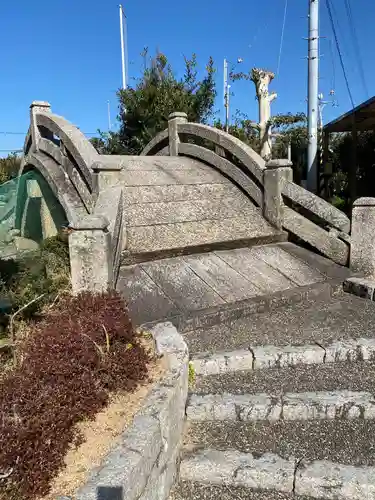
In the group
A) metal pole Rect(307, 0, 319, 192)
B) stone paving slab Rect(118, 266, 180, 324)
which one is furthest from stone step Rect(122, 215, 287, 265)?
metal pole Rect(307, 0, 319, 192)

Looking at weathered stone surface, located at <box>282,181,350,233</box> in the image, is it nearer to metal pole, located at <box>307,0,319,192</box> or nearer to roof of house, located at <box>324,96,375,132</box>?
roof of house, located at <box>324,96,375,132</box>

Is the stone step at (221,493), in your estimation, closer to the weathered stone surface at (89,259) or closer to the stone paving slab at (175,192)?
the weathered stone surface at (89,259)

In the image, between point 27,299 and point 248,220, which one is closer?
point 27,299

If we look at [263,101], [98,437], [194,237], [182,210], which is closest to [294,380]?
[98,437]

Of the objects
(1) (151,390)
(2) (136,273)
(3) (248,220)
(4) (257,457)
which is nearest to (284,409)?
(4) (257,457)

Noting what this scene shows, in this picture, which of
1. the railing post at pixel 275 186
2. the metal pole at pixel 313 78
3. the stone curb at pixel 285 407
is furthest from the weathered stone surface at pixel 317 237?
the metal pole at pixel 313 78

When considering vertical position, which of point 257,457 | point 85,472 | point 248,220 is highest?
point 248,220

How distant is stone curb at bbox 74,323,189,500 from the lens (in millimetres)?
1841

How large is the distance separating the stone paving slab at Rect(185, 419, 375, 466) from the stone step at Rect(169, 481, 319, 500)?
0.74 feet

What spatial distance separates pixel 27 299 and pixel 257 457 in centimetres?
319

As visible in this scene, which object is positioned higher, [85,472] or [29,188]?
[29,188]

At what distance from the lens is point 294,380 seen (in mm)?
3502

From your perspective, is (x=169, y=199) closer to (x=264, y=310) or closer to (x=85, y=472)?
(x=264, y=310)

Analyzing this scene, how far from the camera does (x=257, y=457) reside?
2639mm
